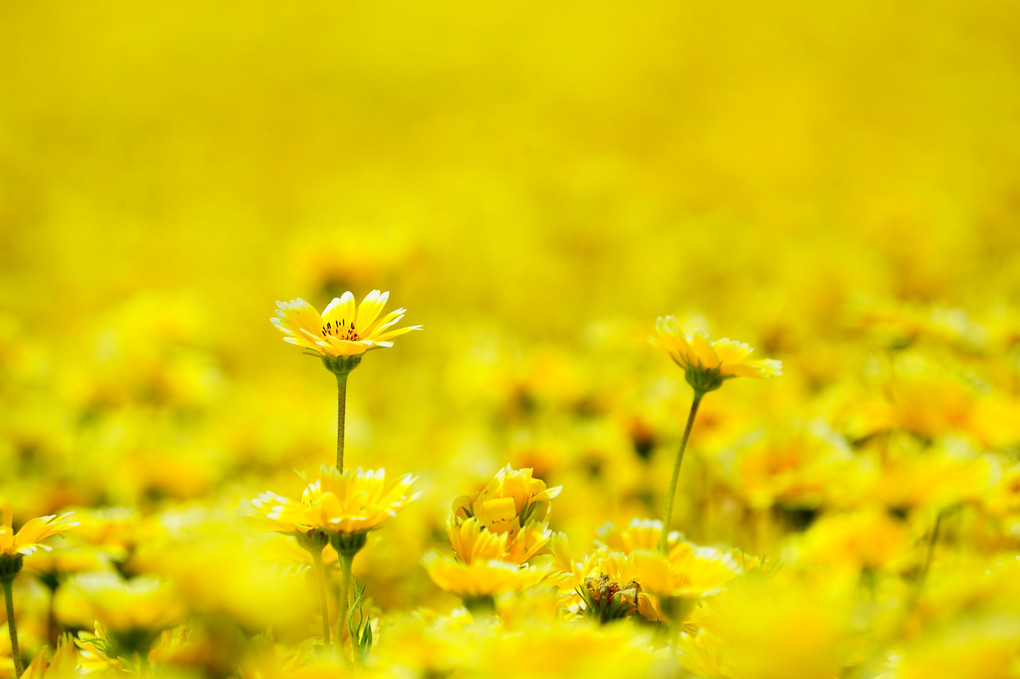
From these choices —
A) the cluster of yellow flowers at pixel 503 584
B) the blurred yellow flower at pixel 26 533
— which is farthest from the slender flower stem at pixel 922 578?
the blurred yellow flower at pixel 26 533

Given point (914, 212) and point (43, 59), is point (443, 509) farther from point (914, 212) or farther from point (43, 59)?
point (43, 59)

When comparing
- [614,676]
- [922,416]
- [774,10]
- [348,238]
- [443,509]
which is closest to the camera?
[614,676]

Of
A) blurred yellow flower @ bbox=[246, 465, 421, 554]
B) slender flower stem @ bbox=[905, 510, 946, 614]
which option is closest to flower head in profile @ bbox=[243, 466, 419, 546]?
blurred yellow flower @ bbox=[246, 465, 421, 554]

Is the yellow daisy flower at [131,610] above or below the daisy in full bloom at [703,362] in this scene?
below

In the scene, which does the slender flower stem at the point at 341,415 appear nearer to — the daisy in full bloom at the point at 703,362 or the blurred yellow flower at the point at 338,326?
the blurred yellow flower at the point at 338,326

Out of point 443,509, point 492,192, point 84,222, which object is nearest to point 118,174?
point 84,222

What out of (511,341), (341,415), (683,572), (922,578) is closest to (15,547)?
(341,415)
